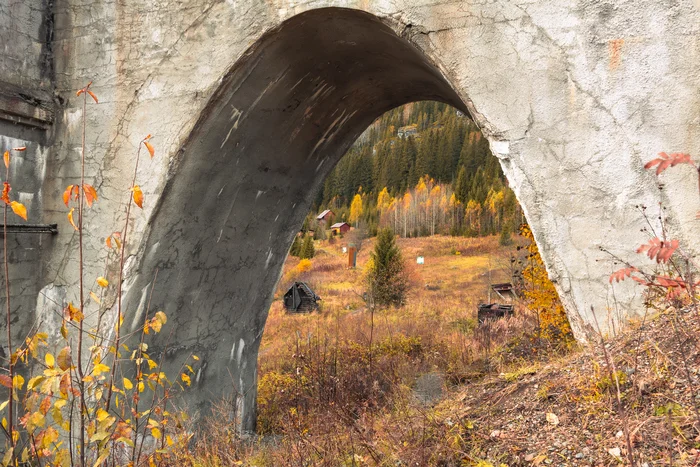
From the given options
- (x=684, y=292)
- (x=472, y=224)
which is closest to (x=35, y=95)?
(x=684, y=292)

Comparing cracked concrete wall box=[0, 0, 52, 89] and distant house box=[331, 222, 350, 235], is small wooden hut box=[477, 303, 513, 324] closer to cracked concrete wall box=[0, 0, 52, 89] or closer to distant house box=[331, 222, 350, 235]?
cracked concrete wall box=[0, 0, 52, 89]

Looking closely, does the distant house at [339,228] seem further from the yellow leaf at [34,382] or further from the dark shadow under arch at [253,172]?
the yellow leaf at [34,382]

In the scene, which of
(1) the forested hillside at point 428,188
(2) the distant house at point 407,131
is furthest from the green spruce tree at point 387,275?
(2) the distant house at point 407,131

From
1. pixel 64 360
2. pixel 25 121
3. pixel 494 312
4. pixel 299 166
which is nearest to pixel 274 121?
pixel 299 166

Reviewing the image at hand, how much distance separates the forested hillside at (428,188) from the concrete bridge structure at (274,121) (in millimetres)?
40294

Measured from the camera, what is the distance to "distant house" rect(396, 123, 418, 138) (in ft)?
336

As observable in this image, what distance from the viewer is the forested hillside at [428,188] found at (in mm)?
55812

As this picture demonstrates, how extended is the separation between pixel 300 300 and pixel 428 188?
5511 cm

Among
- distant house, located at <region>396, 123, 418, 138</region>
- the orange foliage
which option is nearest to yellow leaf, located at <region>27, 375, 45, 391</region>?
the orange foliage

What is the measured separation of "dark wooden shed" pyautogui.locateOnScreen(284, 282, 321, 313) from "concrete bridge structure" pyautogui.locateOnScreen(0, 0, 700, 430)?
38.5 ft

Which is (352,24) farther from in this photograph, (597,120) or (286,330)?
(286,330)

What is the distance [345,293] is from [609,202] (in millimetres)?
19369

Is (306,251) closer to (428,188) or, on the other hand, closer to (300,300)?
(300,300)

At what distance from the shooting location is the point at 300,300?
Result: 56.2ft
